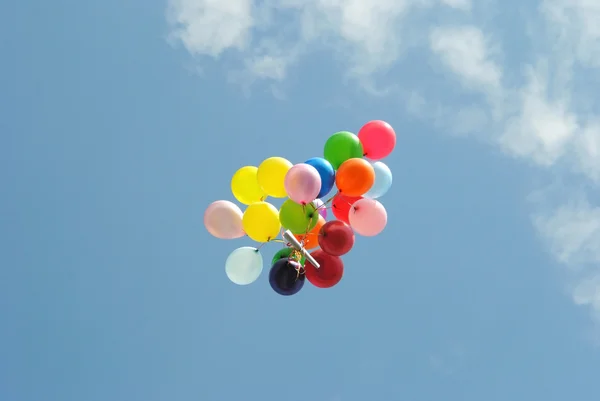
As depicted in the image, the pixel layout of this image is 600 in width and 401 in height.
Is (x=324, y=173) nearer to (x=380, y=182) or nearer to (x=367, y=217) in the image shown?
(x=367, y=217)

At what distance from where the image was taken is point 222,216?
8.05m

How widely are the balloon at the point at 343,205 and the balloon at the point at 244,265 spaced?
45.6 inches

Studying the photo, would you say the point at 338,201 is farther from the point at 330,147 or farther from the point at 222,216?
the point at 222,216

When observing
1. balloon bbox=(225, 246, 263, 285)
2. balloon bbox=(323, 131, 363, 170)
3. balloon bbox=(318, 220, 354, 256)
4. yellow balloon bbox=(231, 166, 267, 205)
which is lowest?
balloon bbox=(225, 246, 263, 285)

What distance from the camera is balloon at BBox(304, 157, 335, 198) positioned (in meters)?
7.75

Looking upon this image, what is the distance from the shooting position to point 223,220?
805 cm

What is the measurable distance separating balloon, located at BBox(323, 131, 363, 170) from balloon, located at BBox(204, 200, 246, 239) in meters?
1.40

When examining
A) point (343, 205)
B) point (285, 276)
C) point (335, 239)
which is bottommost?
point (285, 276)

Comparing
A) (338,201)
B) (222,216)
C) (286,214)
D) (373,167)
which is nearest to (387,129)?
(373,167)

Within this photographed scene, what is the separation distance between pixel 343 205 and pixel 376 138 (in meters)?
0.99

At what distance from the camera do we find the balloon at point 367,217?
7848mm

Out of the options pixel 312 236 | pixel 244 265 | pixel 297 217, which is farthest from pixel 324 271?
pixel 244 265

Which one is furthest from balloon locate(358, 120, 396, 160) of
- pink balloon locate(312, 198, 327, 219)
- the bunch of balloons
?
pink balloon locate(312, 198, 327, 219)

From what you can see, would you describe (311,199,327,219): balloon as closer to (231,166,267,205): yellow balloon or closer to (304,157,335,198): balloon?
(304,157,335,198): balloon
